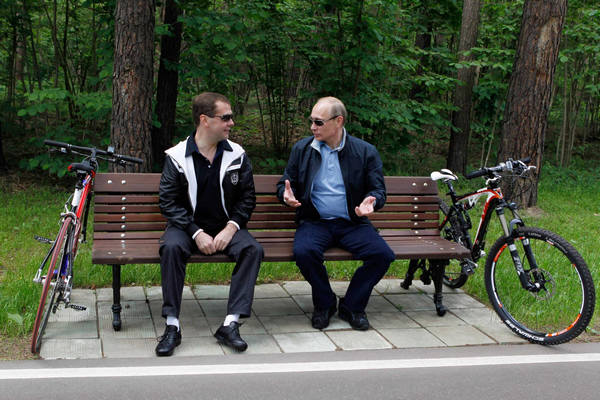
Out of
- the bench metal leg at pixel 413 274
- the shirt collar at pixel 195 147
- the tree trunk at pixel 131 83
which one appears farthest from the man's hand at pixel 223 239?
the tree trunk at pixel 131 83

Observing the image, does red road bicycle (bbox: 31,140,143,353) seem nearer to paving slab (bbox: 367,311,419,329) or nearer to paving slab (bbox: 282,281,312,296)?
paving slab (bbox: 282,281,312,296)

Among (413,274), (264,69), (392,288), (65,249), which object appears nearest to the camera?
(65,249)

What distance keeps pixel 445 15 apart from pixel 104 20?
7.80m

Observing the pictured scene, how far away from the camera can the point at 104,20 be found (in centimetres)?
934

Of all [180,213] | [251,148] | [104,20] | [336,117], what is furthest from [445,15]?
[180,213]

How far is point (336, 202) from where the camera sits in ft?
17.2

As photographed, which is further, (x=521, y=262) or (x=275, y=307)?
(x=275, y=307)

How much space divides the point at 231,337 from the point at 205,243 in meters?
0.68

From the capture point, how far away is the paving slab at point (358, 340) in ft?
15.1

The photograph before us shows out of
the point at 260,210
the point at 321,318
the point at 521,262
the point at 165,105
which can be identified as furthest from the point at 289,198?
the point at 165,105

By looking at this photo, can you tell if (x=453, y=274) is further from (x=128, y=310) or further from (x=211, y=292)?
(x=128, y=310)

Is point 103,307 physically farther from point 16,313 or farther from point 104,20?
point 104,20

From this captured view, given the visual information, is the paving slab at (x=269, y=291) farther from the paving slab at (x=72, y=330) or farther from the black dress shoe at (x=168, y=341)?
the paving slab at (x=72, y=330)

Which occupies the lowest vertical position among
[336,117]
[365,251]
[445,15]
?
[365,251]
